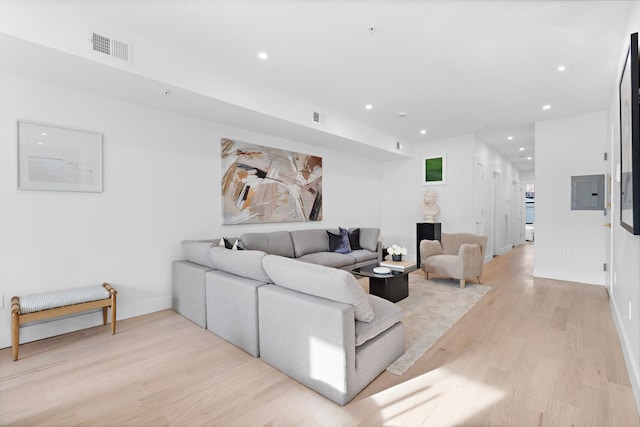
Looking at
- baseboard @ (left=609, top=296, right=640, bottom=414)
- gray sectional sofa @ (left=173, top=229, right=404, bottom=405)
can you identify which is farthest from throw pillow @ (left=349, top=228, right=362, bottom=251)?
baseboard @ (left=609, top=296, right=640, bottom=414)

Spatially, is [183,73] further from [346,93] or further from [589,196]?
[589,196]

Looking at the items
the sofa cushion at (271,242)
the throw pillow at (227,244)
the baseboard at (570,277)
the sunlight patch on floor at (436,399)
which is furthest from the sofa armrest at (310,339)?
the baseboard at (570,277)

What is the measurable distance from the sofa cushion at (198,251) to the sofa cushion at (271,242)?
0.72 metres

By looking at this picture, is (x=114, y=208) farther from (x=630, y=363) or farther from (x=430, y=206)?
(x=430, y=206)

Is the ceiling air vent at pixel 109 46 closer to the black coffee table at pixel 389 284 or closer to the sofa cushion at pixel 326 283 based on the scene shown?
the sofa cushion at pixel 326 283

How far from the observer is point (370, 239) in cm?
561

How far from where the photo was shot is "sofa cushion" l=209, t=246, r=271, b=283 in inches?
99.7

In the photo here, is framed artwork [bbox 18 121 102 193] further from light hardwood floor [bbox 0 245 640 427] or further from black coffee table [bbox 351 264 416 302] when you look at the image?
black coffee table [bbox 351 264 416 302]

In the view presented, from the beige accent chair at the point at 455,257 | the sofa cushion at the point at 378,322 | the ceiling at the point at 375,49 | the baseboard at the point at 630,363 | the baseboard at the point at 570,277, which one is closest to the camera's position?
the baseboard at the point at 630,363

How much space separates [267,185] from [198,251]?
179 cm

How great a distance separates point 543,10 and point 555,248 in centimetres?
409

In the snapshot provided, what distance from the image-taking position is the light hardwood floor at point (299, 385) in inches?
70.1

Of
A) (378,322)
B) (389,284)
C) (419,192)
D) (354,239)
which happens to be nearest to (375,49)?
(378,322)

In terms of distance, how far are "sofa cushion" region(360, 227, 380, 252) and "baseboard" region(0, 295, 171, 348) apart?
132 inches
